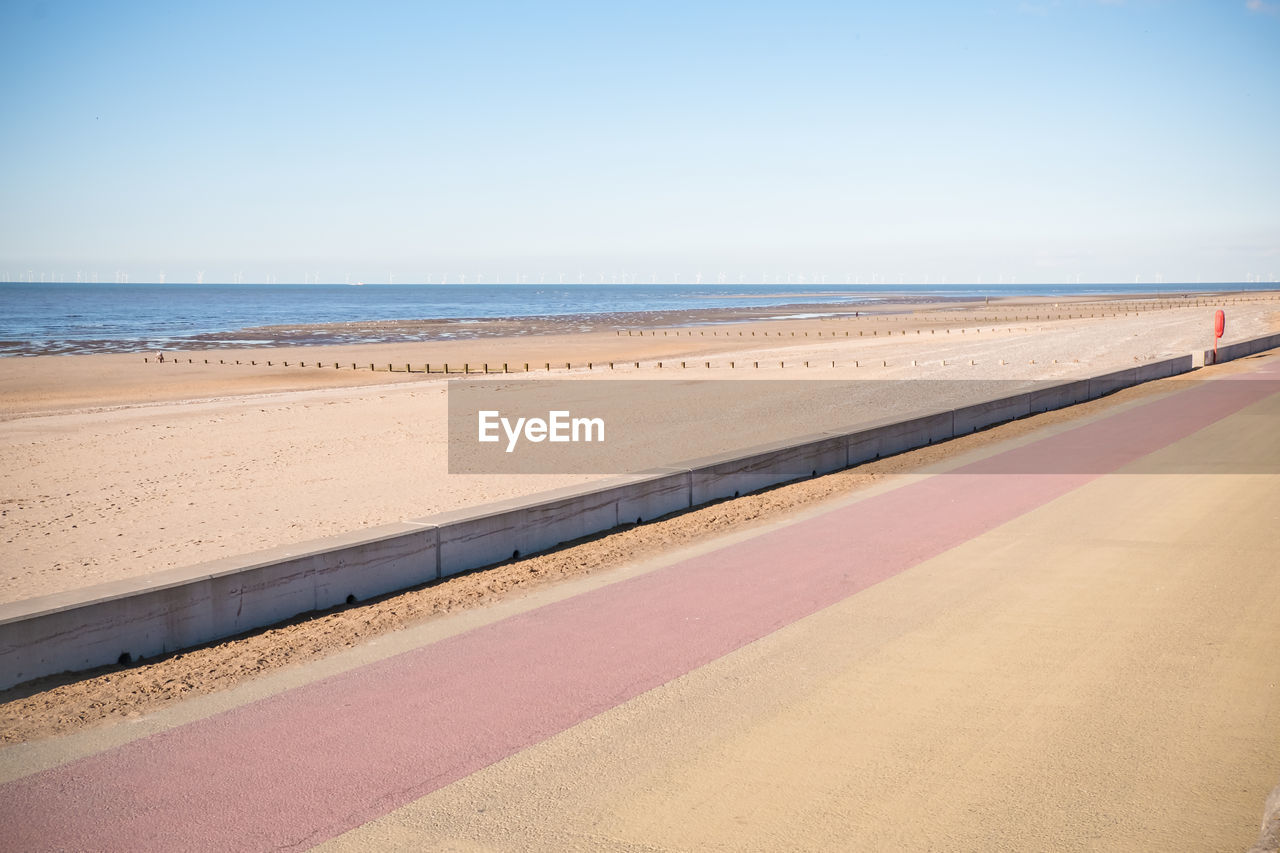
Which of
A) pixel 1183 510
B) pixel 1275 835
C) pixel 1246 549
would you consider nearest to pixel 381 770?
pixel 1275 835

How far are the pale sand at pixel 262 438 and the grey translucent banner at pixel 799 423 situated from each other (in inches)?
11.0

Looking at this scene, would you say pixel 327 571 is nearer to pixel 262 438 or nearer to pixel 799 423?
pixel 262 438

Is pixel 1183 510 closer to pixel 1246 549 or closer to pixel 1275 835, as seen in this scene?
pixel 1246 549

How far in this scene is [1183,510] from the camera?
995cm

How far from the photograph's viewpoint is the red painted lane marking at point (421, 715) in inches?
166

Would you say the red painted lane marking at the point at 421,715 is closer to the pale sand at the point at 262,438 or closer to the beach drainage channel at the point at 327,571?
the beach drainage channel at the point at 327,571

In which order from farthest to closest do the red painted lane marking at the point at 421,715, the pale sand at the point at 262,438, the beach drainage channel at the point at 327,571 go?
the pale sand at the point at 262,438
the beach drainage channel at the point at 327,571
the red painted lane marking at the point at 421,715

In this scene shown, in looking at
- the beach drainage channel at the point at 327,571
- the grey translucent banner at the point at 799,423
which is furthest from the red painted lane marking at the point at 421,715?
the grey translucent banner at the point at 799,423

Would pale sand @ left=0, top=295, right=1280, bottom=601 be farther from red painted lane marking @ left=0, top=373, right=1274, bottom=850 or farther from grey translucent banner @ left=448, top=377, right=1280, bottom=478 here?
red painted lane marking @ left=0, top=373, right=1274, bottom=850

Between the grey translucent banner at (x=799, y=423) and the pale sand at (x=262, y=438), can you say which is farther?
the grey translucent banner at (x=799, y=423)

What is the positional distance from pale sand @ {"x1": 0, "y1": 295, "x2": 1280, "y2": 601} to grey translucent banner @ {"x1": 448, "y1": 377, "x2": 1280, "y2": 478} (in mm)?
280

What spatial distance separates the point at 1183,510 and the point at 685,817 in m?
7.75

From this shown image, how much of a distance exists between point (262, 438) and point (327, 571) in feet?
34.3

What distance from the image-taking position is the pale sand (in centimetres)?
991
